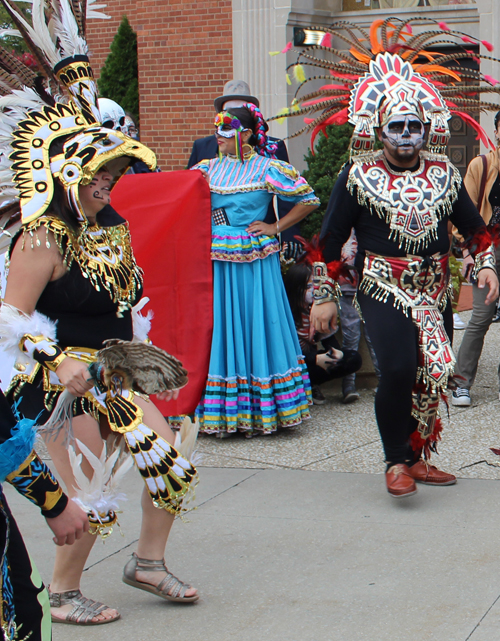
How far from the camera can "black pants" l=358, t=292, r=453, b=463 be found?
4.30 metres

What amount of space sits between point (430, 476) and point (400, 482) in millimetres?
372

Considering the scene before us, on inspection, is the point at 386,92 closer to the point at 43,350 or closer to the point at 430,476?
the point at 430,476

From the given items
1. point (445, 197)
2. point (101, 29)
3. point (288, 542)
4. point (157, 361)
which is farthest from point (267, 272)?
point (101, 29)

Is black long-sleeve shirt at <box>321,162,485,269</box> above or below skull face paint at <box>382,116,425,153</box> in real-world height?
below

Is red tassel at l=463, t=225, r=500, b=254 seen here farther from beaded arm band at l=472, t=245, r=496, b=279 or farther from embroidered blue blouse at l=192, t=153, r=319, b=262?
embroidered blue blouse at l=192, t=153, r=319, b=262

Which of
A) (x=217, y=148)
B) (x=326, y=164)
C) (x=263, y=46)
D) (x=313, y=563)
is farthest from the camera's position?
(x=263, y=46)

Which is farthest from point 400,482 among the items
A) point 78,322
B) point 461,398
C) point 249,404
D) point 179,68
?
point 179,68

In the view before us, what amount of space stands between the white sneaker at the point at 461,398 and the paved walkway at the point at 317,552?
22.7 inches

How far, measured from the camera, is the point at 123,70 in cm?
1372

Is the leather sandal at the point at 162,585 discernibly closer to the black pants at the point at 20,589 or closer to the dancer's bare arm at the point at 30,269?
the dancer's bare arm at the point at 30,269

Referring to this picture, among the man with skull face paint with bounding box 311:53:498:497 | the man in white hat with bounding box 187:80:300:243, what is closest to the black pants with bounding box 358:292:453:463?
the man with skull face paint with bounding box 311:53:498:497

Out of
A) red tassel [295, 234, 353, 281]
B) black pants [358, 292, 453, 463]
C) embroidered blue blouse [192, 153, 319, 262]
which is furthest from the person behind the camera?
embroidered blue blouse [192, 153, 319, 262]

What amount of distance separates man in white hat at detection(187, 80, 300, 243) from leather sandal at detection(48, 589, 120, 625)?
3.02 meters

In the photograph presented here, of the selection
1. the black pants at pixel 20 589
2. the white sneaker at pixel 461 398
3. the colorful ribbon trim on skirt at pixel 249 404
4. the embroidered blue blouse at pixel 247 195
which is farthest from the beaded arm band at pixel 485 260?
the black pants at pixel 20 589
